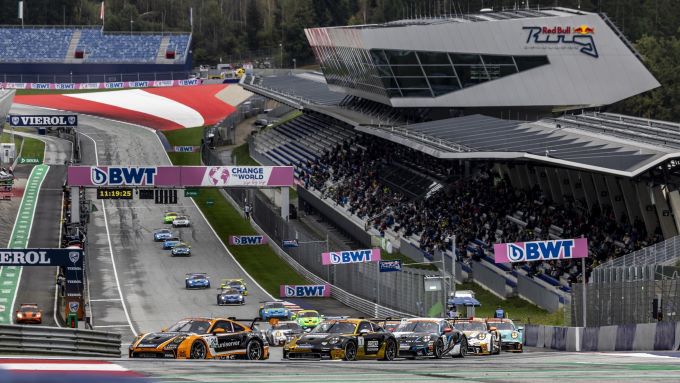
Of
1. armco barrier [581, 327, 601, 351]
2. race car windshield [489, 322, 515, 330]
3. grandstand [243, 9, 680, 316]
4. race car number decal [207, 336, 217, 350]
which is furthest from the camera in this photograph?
grandstand [243, 9, 680, 316]

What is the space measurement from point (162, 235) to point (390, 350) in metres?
55.1

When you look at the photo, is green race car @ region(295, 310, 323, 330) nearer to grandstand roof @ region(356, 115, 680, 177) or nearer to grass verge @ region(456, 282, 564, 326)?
grass verge @ region(456, 282, 564, 326)

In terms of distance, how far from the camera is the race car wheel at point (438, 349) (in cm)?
3469

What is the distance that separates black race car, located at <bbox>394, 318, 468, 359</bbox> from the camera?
34.7 metres

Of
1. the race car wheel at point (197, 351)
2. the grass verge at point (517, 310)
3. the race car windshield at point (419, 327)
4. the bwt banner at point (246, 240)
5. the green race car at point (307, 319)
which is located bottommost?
the green race car at point (307, 319)

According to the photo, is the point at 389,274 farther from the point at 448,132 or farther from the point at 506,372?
the point at 506,372

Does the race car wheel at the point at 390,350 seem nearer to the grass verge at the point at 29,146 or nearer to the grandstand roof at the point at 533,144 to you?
the grandstand roof at the point at 533,144

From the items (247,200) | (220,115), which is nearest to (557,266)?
(247,200)

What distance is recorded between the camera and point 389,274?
6047cm

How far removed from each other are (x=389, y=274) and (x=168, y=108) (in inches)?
3880

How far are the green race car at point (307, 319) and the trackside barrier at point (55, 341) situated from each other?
17.0 m

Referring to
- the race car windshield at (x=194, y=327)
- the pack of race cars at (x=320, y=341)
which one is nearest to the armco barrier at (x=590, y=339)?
the pack of race cars at (x=320, y=341)

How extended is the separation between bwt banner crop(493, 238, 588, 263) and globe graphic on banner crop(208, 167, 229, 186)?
41.6m

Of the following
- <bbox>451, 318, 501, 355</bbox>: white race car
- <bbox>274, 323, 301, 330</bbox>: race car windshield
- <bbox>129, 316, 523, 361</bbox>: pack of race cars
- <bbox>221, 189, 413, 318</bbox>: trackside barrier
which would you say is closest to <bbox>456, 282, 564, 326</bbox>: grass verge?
<bbox>221, 189, 413, 318</bbox>: trackside barrier
